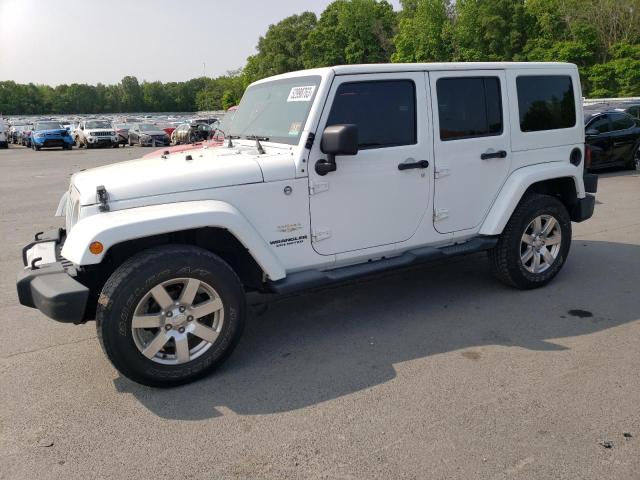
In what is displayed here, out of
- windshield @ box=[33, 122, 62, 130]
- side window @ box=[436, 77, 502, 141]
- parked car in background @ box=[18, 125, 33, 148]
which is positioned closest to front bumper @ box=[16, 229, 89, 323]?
side window @ box=[436, 77, 502, 141]

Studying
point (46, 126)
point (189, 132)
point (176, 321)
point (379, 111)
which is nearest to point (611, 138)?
point (379, 111)

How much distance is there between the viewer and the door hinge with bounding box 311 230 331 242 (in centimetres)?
408

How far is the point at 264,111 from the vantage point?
15.4ft

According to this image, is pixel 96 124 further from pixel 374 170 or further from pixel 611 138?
pixel 374 170

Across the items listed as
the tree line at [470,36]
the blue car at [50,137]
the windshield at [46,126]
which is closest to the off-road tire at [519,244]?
the blue car at [50,137]

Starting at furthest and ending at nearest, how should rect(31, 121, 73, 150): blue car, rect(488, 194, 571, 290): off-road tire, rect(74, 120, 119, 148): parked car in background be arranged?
rect(74, 120, 119, 148): parked car in background → rect(31, 121, 73, 150): blue car → rect(488, 194, 571, 290): off-road tire

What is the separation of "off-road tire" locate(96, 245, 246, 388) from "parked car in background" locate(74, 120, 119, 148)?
30425 mm

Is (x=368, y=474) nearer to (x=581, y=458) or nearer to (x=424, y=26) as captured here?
(x=581, y=458)

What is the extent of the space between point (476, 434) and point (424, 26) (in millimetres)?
63010

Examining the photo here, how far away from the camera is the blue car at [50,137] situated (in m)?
29.8

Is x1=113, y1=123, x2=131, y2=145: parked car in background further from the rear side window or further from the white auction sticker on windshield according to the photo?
the rear side window

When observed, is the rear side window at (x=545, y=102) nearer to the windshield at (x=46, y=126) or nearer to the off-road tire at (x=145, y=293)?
the off-road tire at (x=145, y=293)

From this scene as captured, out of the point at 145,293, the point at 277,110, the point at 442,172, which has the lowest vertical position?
the point at 145,293

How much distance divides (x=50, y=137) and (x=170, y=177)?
29981 mm
